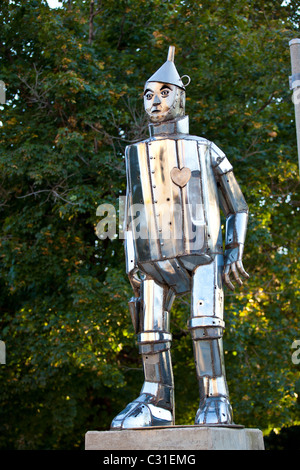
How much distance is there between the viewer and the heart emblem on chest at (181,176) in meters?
5.96

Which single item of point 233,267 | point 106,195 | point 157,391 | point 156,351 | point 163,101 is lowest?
point 157,391

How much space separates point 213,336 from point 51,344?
6.22 meters

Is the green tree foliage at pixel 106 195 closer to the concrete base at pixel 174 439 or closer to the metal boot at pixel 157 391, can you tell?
the metal boot at pixel 157 391

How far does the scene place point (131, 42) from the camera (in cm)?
1444

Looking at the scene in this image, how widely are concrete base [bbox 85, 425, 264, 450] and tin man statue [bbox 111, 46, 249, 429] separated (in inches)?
14.8

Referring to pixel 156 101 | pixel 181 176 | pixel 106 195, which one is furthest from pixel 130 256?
pixel 106 195

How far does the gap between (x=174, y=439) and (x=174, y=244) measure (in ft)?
5.12

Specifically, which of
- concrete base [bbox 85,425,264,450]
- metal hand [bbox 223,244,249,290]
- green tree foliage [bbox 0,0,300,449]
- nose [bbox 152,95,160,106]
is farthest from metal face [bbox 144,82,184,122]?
green tree foliage [bbox 0,0,300,449]

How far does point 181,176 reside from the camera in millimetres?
5965

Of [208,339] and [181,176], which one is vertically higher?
[181,176]

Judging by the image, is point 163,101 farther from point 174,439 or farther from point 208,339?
point 174,439
